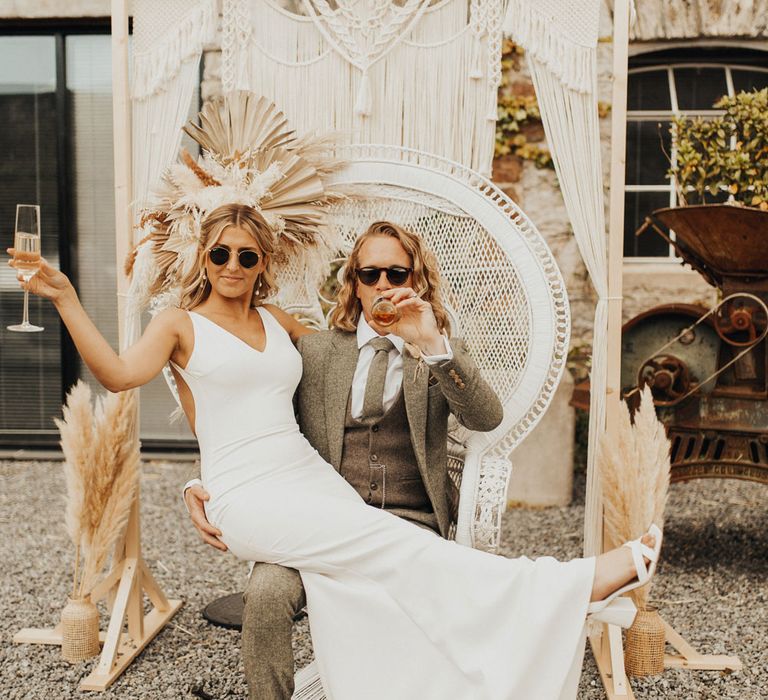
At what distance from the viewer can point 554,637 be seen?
2154 mm

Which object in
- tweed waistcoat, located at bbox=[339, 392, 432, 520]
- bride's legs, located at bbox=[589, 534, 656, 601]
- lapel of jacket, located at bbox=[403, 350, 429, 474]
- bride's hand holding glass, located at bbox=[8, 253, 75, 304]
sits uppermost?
bride's hand holding glass, located at bbox=[8, 253, 75, 304]

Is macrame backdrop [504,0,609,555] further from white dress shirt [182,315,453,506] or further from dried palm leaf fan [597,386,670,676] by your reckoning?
white dress shirt [182,315,453,506]

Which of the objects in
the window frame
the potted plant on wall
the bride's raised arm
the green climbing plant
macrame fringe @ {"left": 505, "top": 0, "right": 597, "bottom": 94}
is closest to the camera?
the bride's raised arm

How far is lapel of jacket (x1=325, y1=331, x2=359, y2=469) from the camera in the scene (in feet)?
8.79

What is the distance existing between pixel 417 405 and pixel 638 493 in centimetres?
86

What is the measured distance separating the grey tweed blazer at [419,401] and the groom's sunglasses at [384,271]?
0.70 ft

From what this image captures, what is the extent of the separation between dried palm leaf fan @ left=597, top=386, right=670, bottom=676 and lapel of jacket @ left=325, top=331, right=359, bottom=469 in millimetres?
970

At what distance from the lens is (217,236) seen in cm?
259

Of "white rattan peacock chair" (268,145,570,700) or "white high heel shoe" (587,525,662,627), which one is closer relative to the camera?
"white high heel shoe" (587,525,662,627)

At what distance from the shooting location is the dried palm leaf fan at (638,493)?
288 cm

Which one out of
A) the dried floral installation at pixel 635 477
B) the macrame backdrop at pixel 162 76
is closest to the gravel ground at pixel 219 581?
the dried floral installation at pixel 635 477

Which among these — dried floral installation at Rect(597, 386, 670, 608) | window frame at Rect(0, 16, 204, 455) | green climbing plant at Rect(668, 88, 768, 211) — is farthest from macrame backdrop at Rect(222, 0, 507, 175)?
window frame at Rect(0, 16, 204, 455)

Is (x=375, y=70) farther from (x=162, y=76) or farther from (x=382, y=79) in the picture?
(x=162, y=76)

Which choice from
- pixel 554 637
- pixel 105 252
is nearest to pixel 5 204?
pixel 105 252
